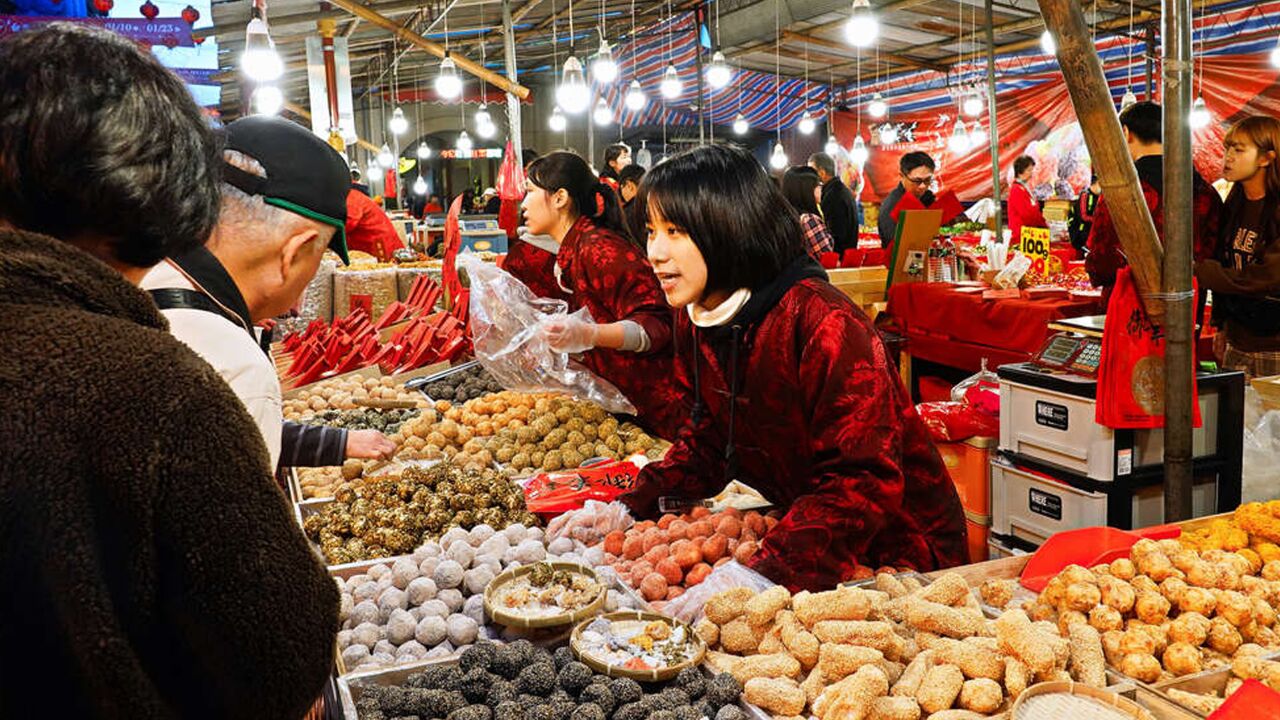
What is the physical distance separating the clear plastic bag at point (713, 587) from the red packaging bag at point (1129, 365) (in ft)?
5.05

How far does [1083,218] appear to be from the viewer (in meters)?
8.47

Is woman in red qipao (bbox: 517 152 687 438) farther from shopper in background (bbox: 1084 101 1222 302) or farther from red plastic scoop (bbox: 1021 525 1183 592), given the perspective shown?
shopper in background (bbox: 1084 101 1222 302)

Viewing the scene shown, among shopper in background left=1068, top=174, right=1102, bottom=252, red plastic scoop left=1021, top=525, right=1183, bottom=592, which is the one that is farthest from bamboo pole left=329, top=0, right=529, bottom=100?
red plastic scoop left=1021, top=525, right=1183, bottom=592

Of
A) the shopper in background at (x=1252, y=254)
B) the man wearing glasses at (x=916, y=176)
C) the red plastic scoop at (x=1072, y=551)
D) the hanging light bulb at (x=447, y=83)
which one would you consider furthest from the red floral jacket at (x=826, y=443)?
the hanging light bulb at (x=447, y=83)

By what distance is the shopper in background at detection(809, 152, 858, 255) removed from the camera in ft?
29.2

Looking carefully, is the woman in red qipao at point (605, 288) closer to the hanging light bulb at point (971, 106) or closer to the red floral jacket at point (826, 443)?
the red floral jacket at point (826, 443)

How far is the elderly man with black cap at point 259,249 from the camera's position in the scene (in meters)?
1.57

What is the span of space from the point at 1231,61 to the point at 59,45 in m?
13.1

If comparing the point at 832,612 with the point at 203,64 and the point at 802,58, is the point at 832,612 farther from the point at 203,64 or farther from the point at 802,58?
the point at 802,58

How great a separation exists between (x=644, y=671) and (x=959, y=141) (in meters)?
14.0

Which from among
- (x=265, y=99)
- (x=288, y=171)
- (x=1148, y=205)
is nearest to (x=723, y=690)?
Answer: (x=288, y=171)

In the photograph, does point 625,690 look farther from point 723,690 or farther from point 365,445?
point 365,445

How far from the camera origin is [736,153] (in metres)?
2.38

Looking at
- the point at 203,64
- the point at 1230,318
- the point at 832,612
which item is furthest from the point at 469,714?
the point at 203,64
